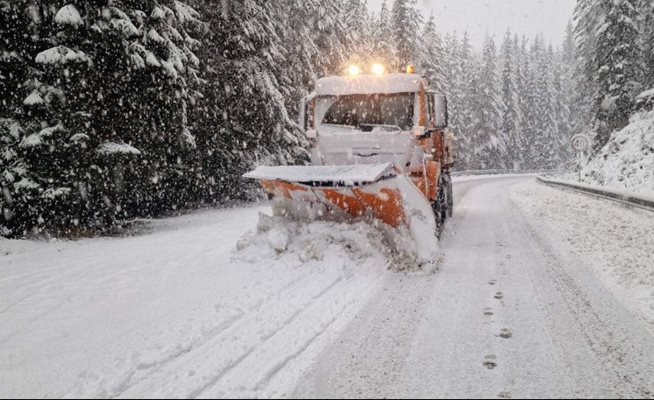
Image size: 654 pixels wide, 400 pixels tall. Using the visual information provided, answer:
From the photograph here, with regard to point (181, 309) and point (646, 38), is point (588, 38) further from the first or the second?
point (181, 309)

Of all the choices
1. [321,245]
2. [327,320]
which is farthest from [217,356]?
[321,245]

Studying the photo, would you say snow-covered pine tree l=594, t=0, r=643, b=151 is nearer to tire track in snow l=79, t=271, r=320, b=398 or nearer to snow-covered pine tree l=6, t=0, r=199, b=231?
snow-covered pine tree l=6, t=0, r=199, b=231

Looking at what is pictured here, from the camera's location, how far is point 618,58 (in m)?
23.2

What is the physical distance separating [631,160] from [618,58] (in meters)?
8.06

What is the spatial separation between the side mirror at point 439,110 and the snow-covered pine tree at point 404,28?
83.9ft

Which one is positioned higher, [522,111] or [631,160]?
[522,111]

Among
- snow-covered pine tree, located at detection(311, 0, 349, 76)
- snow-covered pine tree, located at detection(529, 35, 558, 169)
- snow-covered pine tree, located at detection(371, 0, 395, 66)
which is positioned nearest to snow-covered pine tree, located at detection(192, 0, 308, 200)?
snow-covered pine tree, located at detection(311, 0, 349, 76)

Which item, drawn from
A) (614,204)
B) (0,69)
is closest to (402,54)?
(614,204)

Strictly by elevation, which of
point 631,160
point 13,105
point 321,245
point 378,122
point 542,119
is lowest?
point 321,245

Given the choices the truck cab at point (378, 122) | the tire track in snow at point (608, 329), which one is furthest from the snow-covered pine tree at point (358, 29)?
the tire track in snow at point (608, 329)

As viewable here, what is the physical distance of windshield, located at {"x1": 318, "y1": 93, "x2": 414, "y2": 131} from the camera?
24.7 feet

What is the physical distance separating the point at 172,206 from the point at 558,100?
6274cm

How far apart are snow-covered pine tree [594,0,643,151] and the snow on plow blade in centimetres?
2241

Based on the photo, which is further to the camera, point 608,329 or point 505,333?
point 608,329
